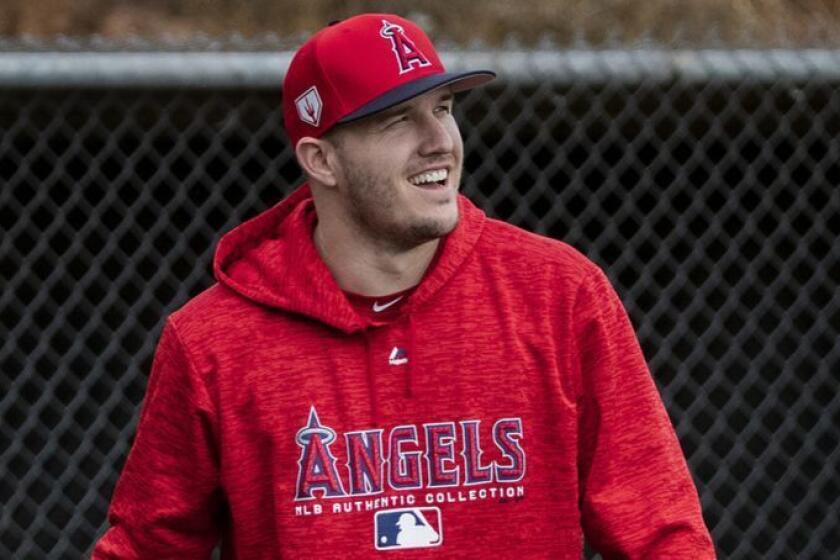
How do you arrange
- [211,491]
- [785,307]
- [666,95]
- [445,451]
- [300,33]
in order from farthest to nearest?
1. [785,307]
2. [300,33]
3. [666,95]
4. [211,491]
5. [445,451]

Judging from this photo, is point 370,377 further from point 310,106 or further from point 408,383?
point 310,106

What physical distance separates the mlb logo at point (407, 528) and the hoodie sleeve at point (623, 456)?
20cm

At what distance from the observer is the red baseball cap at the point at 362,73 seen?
213 cm

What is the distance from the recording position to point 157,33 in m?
3.99

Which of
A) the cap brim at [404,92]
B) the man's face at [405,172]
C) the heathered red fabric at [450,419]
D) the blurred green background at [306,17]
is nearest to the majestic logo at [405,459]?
the heathered red fabric at [450,419]

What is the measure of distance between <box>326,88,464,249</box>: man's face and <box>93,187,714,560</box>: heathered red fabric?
0.08 metres

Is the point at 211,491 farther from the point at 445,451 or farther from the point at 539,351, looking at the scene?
the point at 539,351

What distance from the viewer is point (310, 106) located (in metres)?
2.22

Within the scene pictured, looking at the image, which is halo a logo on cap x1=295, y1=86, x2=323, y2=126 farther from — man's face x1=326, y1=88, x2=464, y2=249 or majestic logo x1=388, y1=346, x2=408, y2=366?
majestic logo x1=388, y1=346, x2=408, y2=366

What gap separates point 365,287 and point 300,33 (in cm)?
186

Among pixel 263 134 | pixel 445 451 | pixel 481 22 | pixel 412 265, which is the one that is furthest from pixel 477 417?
pixel 481 22

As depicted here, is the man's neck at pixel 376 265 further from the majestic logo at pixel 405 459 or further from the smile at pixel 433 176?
the majestic logo at pixel 405 459

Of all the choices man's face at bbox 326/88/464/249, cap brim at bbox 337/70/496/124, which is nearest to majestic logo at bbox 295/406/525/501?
man's face at bbox 326/88/464/249

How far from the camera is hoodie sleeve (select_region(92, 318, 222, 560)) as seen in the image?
217 centimetres
